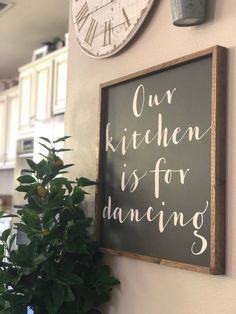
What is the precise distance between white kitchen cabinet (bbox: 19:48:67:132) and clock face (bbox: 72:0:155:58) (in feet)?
6.30

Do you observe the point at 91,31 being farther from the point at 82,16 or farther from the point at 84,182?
the point at 84,182

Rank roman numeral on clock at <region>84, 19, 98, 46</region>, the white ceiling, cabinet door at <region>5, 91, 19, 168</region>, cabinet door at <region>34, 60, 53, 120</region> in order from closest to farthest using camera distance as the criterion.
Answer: roman numeral on clock at <region>84, 19, 98, 46</region>, the white ceiling, cabinet door at <region>34, 60, 53, 120</region>, cabinet door at <region>5, 91, 19, 168</region>

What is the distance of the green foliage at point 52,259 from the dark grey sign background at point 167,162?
84 millimetres

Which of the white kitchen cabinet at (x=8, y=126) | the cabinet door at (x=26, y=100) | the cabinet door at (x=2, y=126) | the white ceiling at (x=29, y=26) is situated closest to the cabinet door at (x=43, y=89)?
the cabinet door at (x=26, y=100)

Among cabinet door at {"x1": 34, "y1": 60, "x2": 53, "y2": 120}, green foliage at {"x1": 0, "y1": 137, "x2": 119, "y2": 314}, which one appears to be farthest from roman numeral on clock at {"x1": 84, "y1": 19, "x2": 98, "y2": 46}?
cabinet door at {"x1": 34, "y1": 60, "x2": 53, "y2": 120}

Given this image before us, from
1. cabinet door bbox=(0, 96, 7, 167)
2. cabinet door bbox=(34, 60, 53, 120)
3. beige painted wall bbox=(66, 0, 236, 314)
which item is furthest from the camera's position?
cabinet door bbox=(0, 96, 7, 167)

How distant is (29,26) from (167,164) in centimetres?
288

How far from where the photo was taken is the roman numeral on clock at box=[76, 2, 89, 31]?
1.49 meters

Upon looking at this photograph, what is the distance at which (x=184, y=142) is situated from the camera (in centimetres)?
109

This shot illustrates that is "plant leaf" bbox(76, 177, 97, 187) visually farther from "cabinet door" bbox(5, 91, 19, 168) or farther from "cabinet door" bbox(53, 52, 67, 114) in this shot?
"cabinet door" bbox(5, 91, 19, 168)

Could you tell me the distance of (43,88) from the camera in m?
3.80

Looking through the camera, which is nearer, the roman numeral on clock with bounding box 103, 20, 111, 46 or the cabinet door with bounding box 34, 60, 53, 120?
the roman numeral on clock with bounding box 103, 20, 111, 46

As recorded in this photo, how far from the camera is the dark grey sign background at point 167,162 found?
104cm

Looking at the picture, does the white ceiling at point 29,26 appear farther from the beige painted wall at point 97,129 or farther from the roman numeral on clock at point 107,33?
the roman numeral on clock at point 107,33
